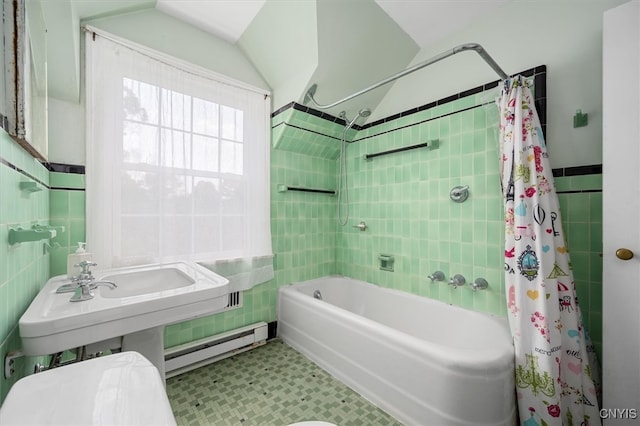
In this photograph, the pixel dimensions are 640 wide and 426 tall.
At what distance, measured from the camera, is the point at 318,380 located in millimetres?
1718

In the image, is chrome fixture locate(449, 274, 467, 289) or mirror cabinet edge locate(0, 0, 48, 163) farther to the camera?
chrome fixture locate(449, 274, 467, 289)

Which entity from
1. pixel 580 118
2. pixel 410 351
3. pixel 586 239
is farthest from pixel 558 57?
pixel 410 351

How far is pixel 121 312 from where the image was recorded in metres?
0.95

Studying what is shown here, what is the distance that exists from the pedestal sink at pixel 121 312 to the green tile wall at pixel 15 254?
42mm

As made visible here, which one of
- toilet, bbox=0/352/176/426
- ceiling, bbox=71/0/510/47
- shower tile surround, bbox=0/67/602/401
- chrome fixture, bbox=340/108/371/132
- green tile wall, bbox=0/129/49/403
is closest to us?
toilet, bbox=0/352/176/426

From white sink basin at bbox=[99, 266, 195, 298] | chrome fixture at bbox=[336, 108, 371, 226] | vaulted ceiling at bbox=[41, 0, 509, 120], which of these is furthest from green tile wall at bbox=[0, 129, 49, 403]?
chrome fixture at bbox=[336, 108, 371, 226]

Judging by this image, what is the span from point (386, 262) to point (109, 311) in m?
1.88

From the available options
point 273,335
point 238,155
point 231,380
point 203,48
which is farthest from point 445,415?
point 203,48

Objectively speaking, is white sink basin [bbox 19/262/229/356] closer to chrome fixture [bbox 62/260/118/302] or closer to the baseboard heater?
chrome fixture [bbox 62/260/118/302]

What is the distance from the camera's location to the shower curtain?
1.22 metres

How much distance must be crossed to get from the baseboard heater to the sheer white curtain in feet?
1.89

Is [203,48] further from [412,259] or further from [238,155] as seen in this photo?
[412,259]

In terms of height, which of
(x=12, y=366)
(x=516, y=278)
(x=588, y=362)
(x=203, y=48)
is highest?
(x=203, y=48)

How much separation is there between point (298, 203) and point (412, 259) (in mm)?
1080
